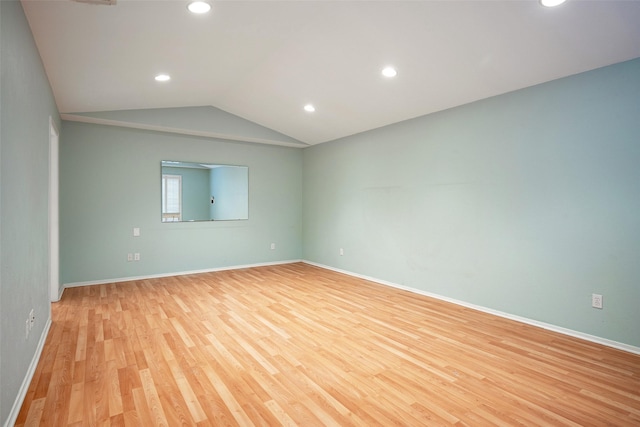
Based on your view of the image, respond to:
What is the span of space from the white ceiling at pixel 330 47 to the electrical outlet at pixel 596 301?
206 cm

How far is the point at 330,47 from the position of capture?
3.35 metres

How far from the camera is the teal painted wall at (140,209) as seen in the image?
16.0 feet

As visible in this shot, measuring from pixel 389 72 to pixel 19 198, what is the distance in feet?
11.0

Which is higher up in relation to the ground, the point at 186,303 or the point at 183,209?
the point at 183,209

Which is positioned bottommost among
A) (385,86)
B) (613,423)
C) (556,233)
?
(613,423)

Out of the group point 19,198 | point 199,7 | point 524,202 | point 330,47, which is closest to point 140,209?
point 19,198

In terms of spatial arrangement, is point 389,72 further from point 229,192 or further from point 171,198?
point 171,198

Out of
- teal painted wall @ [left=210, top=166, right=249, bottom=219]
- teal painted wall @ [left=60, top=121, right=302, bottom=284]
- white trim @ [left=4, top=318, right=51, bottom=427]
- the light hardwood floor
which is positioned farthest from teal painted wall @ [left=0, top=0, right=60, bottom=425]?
teal painted wall @ [left=210, top=166, right=249, bottom=219]

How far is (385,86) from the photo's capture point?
12.9ft

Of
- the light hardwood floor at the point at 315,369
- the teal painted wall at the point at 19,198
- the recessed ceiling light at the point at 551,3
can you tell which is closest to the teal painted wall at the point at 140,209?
the light hardwood floor at the point at 315,369

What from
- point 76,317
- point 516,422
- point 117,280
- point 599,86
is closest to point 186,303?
point 76,317

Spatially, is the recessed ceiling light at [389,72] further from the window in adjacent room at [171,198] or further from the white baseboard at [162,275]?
the white baseboard at [162,275]

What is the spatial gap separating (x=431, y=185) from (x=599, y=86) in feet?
6.46

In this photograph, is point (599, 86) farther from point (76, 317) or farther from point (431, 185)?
point (76, 317)
